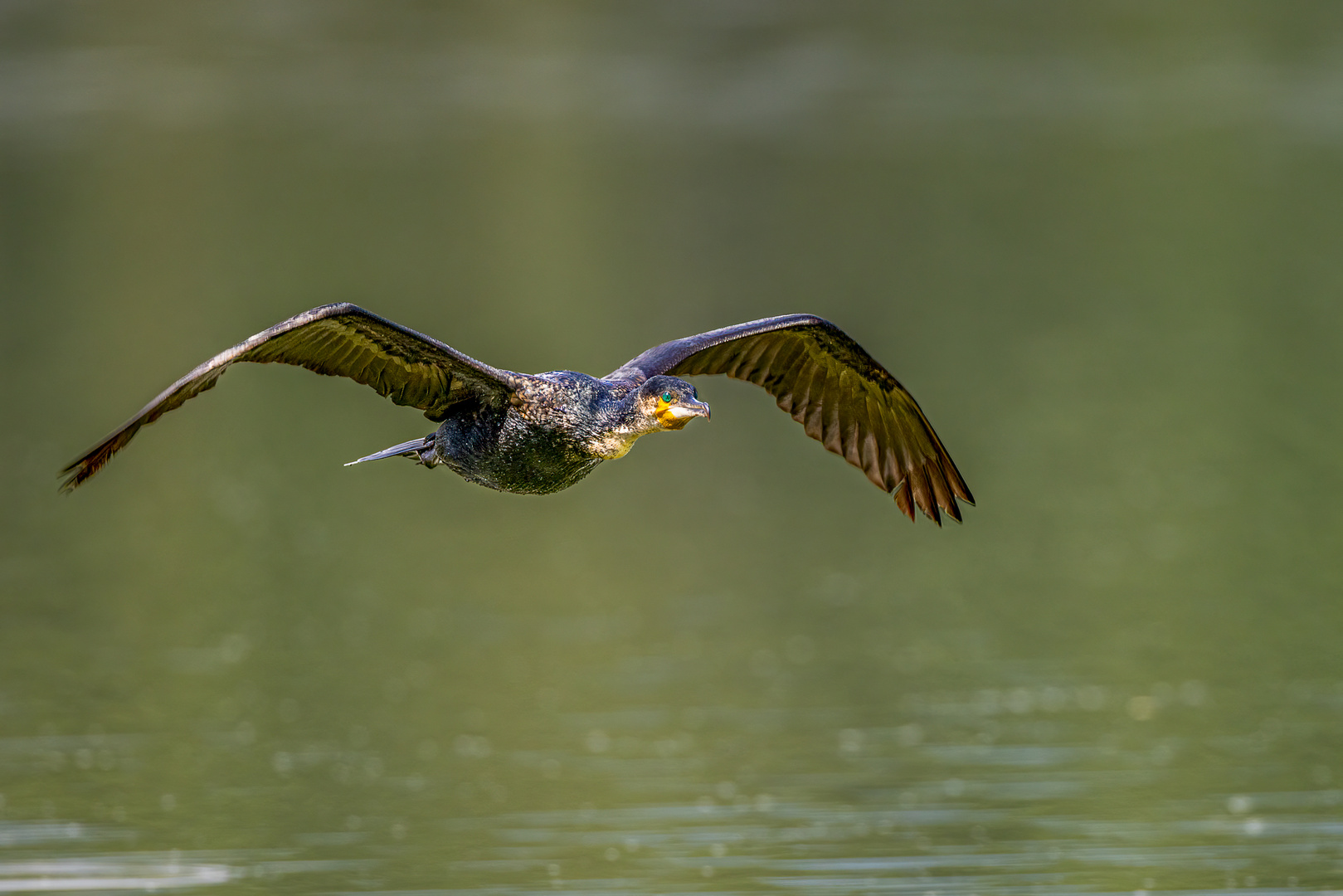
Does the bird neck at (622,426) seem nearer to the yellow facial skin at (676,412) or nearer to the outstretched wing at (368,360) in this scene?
the yellow facial skin at (676,412)

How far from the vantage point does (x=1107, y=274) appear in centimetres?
3269

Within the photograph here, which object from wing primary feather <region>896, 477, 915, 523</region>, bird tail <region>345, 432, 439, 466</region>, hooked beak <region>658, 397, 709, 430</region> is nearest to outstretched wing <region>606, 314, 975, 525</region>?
wing primary feather <region>896, 477, 915, 523</region>

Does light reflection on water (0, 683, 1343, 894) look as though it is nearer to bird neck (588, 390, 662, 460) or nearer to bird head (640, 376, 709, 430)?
bird neck (588, 390, 662, 460)

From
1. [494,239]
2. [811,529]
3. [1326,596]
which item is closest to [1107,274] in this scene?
[494,239]

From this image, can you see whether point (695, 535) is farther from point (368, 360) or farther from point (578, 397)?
point (368, 360)

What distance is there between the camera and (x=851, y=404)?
11461mm

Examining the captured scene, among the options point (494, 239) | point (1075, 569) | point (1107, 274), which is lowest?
point (1075, 569)

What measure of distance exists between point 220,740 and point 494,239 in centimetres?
2348

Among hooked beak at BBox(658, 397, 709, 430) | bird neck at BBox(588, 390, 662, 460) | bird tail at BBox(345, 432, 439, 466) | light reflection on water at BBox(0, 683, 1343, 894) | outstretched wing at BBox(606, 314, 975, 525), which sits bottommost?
light reflection on water at BBox(0, 683, 1343, 894)

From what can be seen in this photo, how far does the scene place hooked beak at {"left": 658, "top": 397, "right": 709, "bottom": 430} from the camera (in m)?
9.39

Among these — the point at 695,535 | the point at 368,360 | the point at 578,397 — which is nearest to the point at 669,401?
the point at 578,397

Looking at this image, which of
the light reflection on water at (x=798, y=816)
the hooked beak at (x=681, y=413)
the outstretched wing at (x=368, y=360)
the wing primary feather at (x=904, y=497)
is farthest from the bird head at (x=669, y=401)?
the light reflection on water at (x=798, y=816)

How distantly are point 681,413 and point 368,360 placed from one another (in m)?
1.49

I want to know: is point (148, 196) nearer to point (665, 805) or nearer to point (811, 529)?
point (811, 529)
